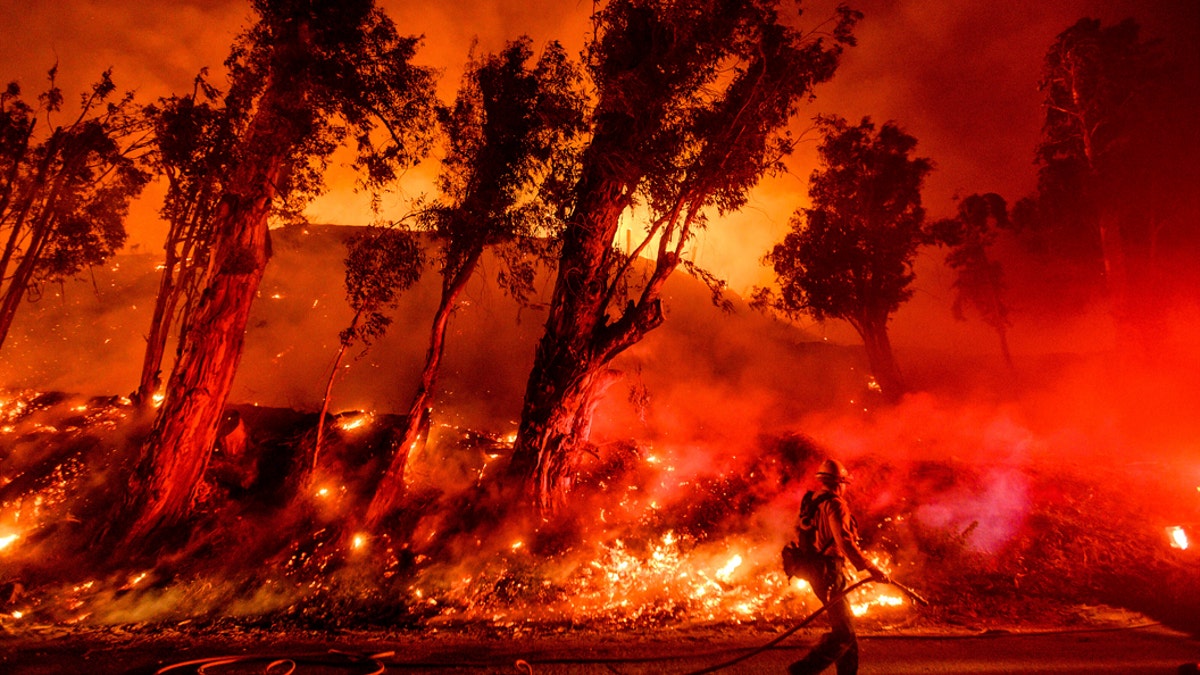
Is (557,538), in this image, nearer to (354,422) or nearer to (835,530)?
(835,530)

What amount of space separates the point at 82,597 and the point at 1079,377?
47.2 m

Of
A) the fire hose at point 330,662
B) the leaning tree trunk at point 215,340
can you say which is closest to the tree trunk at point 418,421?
the leaning tree trunk at point 215,340

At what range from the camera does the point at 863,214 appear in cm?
1959

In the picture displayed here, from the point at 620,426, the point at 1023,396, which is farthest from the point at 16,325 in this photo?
the point at 1023,396

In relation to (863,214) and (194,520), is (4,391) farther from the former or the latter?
(863,214)

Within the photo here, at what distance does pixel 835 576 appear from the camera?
5.51 metres

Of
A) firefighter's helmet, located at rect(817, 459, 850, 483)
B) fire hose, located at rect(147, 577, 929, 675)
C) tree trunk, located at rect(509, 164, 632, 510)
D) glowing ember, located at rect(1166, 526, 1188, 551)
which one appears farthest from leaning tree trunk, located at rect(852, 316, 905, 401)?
fire hose, located at rect(147, 577, 929, 675)

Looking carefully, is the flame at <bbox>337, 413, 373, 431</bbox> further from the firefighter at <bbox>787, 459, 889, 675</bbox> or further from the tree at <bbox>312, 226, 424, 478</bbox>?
the firefighter at <bbox>787, 459, 889, 675</bbox>

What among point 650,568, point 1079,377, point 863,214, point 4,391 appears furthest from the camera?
point 1079,377

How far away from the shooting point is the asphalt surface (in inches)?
206

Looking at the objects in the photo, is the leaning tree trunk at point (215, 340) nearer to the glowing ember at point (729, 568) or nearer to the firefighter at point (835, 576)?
the glowing ember at point (729, 568)

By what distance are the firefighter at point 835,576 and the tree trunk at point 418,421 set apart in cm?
696

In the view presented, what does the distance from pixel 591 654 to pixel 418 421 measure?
5.77 meters

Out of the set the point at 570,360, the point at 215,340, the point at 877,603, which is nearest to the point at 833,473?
the point at 877,603
